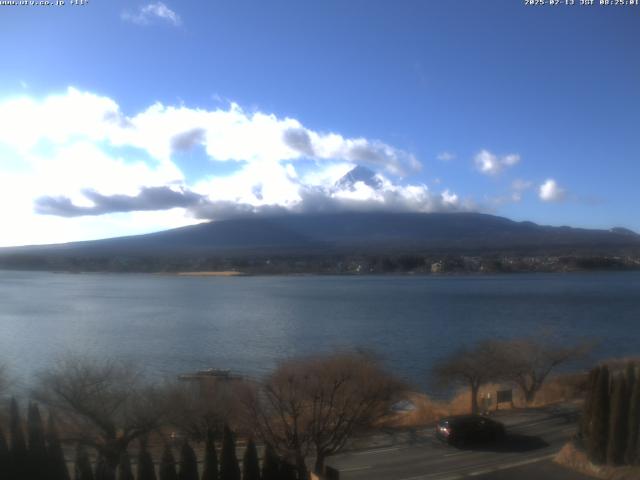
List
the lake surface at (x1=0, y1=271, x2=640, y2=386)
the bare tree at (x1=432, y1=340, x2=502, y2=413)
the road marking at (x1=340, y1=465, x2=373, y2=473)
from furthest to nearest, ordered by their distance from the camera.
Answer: the lake surface at (x1=0, y1=271, x2=640, y2=386) < the bare tree at (x1=432, y1=340, x2=502, y2=413) < the road marking at (x1=340, y1=465, x2=373, y2=473)

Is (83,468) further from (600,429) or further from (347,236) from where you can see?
(347,236)

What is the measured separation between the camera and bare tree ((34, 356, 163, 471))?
330 inches

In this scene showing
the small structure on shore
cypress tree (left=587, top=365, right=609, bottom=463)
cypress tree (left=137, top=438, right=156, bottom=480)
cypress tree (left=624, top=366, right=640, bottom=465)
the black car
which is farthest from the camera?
the small structure on shore

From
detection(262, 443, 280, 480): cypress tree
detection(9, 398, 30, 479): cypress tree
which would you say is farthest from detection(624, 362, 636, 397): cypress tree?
detection(9, 398, 30, 479): cypress tree

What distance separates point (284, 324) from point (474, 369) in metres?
16.3

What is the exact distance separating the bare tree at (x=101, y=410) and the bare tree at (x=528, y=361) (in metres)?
7.96

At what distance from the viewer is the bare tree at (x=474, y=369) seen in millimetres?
13305

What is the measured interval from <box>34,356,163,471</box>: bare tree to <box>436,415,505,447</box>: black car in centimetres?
431

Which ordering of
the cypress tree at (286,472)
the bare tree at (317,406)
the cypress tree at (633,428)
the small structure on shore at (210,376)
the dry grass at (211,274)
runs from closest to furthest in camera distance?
the cypress tree at (286,472)
the cypress tree at (633,428)
the bare tree at (317,406)
the small structure on shore at (210,376)
the dry grass at (211,274)

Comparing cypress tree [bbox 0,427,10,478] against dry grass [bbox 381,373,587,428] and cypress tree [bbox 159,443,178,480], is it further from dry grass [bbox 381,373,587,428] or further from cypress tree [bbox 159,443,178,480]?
dry grass [bbox 381,373,587,428]

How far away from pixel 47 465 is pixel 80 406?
248 cm

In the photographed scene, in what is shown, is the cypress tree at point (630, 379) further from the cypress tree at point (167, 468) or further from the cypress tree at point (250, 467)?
the cypress tree at point (167, 468)

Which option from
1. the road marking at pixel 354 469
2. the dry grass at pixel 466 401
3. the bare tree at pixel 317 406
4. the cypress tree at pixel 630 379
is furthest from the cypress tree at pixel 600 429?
the dry grass at pixel 466 401

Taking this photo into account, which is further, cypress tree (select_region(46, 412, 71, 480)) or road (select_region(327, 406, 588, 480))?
road (select_region(327, 406, 588, 480))
